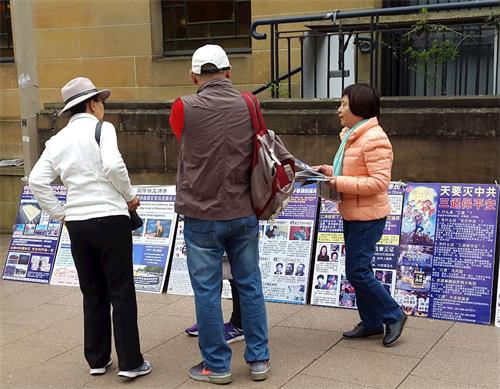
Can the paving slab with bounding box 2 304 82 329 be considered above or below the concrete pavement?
below

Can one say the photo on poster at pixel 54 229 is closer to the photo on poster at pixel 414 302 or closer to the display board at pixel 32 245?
the display board at pixel 32 245

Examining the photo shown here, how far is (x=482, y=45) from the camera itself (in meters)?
7.13

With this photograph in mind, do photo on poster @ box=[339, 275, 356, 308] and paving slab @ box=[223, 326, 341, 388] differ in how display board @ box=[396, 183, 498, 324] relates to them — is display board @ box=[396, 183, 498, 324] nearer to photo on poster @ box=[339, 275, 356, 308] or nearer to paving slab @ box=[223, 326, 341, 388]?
photo on poster @ box=[339, 275, 356, 308]

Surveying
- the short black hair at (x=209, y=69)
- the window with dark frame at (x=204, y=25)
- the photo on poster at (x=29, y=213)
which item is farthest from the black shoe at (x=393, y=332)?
the window with dark frame at (x=204, y=25)

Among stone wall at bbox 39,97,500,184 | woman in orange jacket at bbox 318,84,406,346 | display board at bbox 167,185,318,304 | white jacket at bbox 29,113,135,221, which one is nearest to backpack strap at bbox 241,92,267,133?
woman in orange jacket at bbox 318,84,406,346

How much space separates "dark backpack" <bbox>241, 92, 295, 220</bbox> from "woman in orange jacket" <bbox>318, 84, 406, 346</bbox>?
491mm

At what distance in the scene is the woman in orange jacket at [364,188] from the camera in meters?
4.04

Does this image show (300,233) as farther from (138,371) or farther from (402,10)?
(402,10)

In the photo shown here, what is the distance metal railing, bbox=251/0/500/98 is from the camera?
22.3ft

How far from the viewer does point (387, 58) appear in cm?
785

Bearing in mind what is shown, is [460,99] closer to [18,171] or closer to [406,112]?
[406,112]

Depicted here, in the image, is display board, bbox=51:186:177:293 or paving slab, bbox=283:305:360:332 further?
display board, bbox=51:186:177:293

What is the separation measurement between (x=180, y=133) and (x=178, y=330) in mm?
1852

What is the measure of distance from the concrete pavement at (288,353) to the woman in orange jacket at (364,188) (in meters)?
0.33
